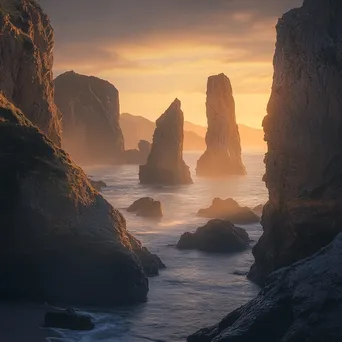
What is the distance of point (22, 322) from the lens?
79.5 ft

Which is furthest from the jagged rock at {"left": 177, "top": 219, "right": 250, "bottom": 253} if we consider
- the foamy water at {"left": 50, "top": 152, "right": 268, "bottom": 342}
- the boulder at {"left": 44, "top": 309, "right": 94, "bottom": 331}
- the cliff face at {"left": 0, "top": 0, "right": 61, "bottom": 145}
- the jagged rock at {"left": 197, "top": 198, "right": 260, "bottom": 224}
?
the boulder at {"left": 44, "top": 309, "right": 94, "bottom": 331}

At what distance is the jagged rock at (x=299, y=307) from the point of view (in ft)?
53.2

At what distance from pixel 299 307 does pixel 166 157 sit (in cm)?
10836

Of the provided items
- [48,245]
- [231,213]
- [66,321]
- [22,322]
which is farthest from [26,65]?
[231,213]

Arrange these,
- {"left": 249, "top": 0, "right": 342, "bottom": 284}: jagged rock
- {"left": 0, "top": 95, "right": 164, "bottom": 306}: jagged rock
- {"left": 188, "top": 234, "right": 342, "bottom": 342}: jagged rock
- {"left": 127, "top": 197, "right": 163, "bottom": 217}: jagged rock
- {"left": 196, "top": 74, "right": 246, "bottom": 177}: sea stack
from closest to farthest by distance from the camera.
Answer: {"left": 188, "top": 234, "right": 342, "bottom": 342}: jagged rock < {"left": 0, "top": 95, "right": 164, "bottom": 306}: jagged rock < {"left": 249, "top": 0, "right": 342, "bottom": 284}: jagged rock < {"left": 127, "top": 197, "right": 163, "bottom": 217}: jagged rock < {"left": 196, "top": 74, "right": 246, "bottom": 177}: sea stack

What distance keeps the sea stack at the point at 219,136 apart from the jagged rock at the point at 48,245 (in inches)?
5258

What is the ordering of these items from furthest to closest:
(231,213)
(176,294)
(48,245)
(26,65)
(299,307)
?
(231,213)
(26,65)
(176,294)
(48,245)
(299,307)

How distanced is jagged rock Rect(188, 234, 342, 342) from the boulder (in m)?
7.26

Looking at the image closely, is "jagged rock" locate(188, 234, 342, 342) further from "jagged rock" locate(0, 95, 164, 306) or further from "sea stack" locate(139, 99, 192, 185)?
"sea stack" locate(139, 99, 192, 185)

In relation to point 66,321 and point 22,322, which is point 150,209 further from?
point 66,321

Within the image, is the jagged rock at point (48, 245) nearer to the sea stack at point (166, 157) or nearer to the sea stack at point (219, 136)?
the sea stack at point (166, 157)

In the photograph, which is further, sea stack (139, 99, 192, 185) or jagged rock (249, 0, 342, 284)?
sea stack (139, 99, 192, 185)

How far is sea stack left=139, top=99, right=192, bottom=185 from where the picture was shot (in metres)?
125

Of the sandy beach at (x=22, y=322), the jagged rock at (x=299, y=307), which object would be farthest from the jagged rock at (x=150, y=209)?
the jagged rock at (x=299, y=307)
